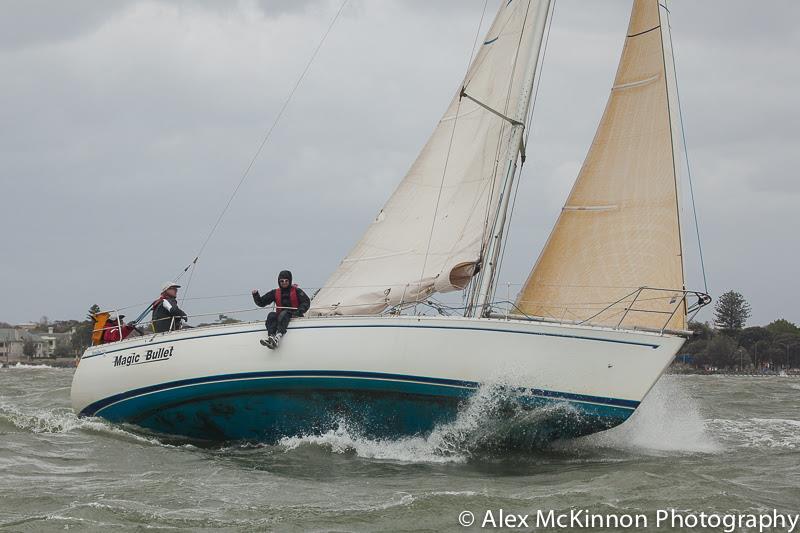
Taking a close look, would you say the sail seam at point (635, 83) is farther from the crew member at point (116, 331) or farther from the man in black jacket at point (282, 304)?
the crew member at point (116, 331)

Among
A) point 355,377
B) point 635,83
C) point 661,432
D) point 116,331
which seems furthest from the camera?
point 116,331

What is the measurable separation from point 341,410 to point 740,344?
358ft

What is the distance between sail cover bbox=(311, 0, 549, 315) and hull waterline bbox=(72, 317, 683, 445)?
1273mm

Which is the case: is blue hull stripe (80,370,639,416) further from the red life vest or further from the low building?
the low building

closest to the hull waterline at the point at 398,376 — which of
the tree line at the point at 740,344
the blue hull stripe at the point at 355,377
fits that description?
the blue hull stripe at the point at 355,377

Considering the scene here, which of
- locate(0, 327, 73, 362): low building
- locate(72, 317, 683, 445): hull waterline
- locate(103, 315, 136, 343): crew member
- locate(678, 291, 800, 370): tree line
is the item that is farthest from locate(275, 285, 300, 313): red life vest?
locate(0, 327, 73, 362): low building

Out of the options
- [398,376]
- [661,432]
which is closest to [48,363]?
[661,432]

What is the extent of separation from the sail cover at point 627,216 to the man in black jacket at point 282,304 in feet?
9.04

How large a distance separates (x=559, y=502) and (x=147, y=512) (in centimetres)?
341

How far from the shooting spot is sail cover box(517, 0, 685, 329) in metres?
11.8

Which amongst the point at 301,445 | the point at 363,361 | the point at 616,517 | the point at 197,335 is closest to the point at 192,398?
the point at 197,335

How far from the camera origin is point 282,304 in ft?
40.6

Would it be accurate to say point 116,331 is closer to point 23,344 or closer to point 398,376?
point 398,376

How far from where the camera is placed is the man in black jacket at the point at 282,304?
12.0 m
